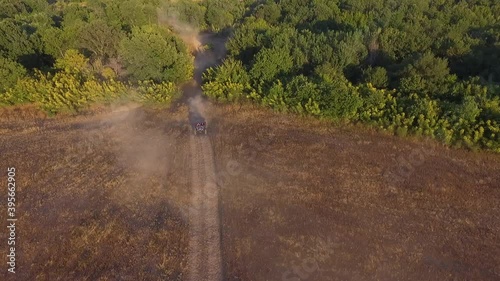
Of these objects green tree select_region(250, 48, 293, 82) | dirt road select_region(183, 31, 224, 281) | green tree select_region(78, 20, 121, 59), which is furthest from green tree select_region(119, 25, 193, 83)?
green tree select_region(250, 48, 293, 82)

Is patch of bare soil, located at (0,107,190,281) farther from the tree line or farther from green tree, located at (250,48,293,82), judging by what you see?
green tree, located at (250,48,293,82)

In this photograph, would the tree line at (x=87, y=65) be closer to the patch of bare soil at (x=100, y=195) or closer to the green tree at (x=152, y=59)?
the green tree at (x=152, y=59)

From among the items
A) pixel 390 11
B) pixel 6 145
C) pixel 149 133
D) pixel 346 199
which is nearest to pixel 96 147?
pixel 149 133

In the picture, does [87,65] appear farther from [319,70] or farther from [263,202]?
[263,202]

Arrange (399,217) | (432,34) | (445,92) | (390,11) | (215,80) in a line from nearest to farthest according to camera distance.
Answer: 1. (399,217)
2. (445,92)
3. (215,80)
4. (432,34)
5. (390,11)

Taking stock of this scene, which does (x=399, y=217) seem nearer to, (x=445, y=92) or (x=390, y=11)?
(x=445, y=92)
